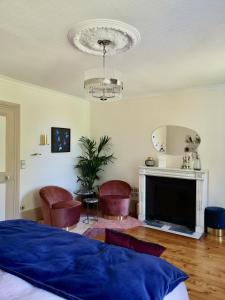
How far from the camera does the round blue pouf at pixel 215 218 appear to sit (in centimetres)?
377

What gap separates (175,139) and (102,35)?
293cm

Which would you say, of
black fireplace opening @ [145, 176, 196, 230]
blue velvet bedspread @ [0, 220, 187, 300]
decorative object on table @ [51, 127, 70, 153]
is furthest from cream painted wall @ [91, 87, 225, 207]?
blue velvet bedspread @ [0, 220, 187, 300]

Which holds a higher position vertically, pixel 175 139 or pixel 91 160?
pixel 175 139

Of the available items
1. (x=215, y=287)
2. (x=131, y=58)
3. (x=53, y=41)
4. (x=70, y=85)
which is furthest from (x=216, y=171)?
(x=53, y=41)

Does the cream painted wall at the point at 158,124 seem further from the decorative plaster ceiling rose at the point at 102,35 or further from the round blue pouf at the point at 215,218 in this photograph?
the decorative plaster ceiling rose at the point at 102,35

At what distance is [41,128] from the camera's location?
452 cm

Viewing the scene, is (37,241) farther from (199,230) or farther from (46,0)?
(199,230)

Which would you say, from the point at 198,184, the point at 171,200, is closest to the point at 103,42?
the point at 198,184

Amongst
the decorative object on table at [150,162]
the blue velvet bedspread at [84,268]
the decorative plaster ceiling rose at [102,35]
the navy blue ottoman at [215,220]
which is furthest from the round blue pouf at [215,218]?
the decorative plaster ceiling rose at [102,35]

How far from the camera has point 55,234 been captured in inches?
80.2

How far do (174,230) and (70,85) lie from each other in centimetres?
315

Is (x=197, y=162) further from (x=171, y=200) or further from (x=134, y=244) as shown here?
(x=134, y=244)

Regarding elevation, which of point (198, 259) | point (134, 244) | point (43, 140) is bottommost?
point (198, 259)

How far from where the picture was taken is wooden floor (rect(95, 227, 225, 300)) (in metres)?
2.38
